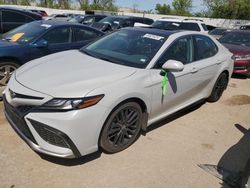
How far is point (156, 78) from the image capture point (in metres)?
3.97

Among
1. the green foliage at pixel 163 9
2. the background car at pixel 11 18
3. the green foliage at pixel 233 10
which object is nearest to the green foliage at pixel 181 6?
the green foliage at pixel 163 9

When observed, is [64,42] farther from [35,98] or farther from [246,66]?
[246,66]

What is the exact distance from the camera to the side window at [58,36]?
20.7ft

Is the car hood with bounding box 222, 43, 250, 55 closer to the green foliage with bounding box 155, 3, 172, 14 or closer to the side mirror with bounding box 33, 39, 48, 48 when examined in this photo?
the side mirror with bounding box 33, 39, 48, 48

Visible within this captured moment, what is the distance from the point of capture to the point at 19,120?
3330 millimetres

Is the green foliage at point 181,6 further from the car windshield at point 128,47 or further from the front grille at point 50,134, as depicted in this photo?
the front grille at point 50,134

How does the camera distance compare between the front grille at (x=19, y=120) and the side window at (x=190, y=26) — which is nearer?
the front grille at (x=19, y=120)

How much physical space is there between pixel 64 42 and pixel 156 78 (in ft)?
10.8

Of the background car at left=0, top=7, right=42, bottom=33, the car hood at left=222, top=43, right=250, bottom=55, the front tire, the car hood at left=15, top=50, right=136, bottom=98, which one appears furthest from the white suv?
the front tire

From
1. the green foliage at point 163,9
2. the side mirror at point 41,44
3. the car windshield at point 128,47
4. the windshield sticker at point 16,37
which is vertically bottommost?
the green foliage at point 163,9

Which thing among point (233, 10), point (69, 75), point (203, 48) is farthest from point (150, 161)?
point (233, 10)

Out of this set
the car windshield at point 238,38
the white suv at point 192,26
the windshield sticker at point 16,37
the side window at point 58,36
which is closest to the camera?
the windshield sticker at point 16,37

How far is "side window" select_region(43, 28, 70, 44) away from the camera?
6.31 m

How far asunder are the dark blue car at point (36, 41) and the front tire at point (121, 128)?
3052 millimetres
